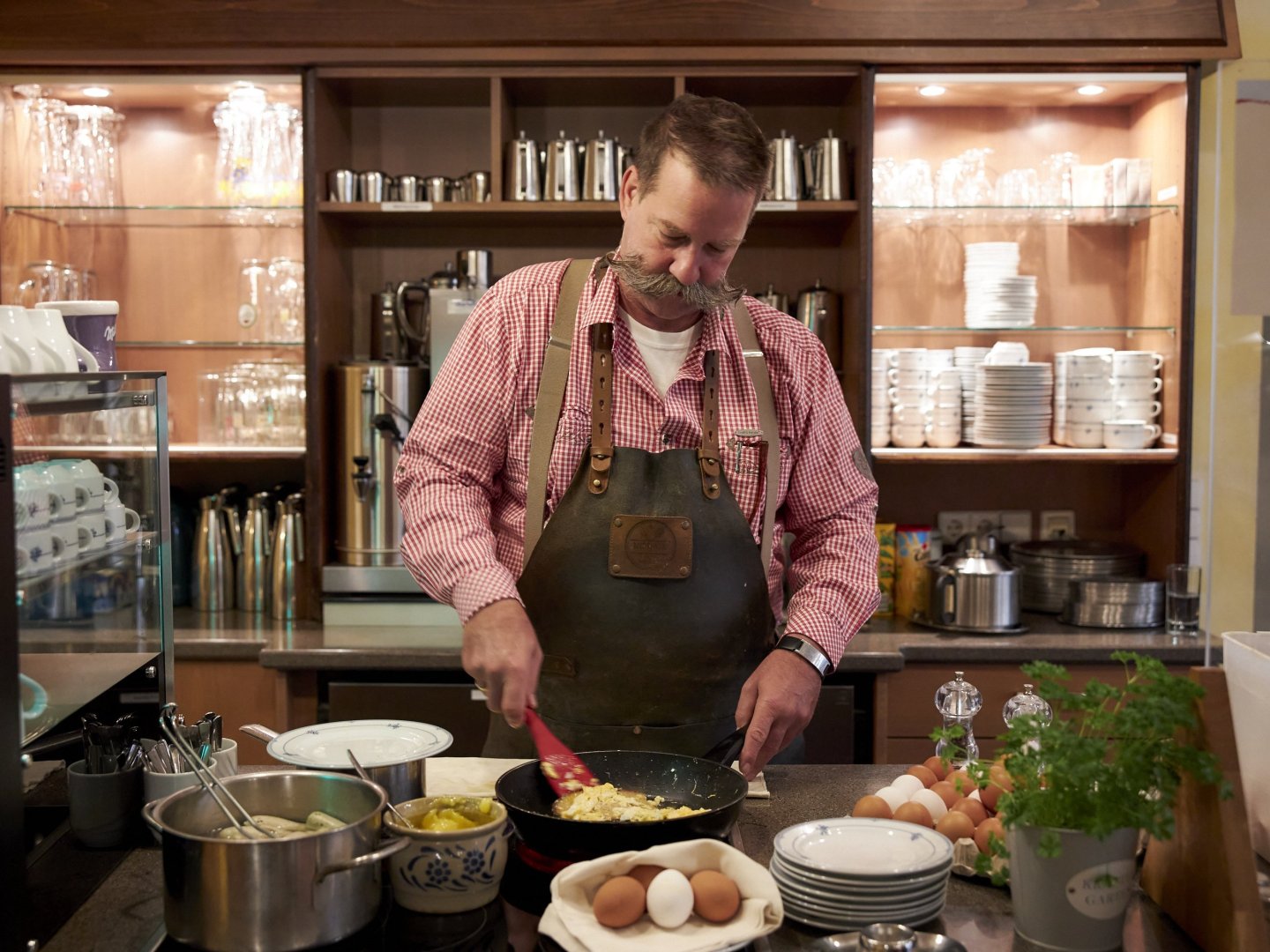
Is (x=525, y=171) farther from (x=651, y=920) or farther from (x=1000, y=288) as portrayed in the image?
(x=651, y=920)

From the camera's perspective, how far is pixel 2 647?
3.80ft

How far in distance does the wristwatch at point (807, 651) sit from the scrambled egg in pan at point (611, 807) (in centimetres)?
46

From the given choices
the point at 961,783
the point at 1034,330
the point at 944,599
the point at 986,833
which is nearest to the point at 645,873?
the point at 986,833

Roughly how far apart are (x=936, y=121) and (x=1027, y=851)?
8.98 ft

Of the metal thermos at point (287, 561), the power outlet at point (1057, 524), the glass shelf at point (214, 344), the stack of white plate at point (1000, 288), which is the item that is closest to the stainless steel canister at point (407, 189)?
the glass shelf at point (214, 344)

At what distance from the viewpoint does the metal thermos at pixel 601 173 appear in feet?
10.9

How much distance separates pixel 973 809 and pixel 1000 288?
2.19m

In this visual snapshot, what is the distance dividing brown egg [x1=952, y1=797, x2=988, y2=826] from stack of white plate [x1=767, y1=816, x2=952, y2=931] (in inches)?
6.2

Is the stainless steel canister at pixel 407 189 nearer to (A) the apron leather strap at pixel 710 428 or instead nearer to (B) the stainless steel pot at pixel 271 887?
(A) the apron leather strap at pixel 710 428

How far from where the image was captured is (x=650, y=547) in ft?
6.32

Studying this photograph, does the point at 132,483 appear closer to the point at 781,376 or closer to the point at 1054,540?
the point at 781,376

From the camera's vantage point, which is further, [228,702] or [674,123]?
[228,702]

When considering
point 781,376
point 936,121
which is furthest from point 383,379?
point 936,121

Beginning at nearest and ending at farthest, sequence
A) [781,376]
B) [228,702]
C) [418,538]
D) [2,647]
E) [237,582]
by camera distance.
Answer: [2,647] < [418,538] < [781,376] < [228,702] < [237,582]
